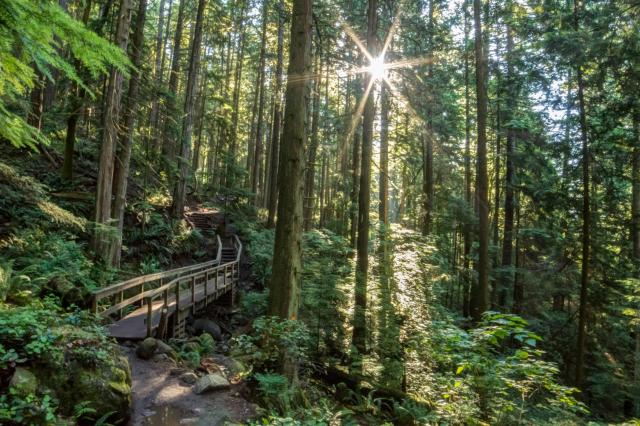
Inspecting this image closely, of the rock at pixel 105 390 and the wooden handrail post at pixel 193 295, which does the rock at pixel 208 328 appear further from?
the rock at pixel 105 390

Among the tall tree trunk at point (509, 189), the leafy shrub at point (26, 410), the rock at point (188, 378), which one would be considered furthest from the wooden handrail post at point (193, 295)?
the tall tree trunk at point (509, 189)

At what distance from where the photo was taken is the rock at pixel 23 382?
3.90 m

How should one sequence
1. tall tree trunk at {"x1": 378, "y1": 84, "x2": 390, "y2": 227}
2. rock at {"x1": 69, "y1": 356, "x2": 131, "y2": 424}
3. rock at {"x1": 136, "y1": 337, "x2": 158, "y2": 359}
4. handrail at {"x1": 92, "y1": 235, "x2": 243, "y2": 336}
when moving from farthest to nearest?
1. tall tree trunk at {"x1": 378, "y1": 84, "x2": 390, "y2": 227}
2. handrail at {"x1": 92, "y1": 235, "x2": 243, "y2": 336}
3. rock at {"x1": 136, "y1": 337, "x2": 158, "y2": 359}
4. rock at {"x1": 69, "y1": 356, "x2": 131, "y2": 424}

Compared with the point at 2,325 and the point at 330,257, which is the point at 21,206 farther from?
the point at 330,257

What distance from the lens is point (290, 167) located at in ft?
21.6

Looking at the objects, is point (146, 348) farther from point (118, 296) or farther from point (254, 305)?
point (254, 305)

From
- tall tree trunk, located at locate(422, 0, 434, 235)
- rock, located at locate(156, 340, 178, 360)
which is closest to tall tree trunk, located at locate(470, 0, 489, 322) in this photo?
tall tree trunk, located at locate(422, 0, 434, 235)

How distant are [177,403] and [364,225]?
24.2 feet

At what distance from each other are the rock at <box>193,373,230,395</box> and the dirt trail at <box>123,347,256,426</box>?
0.24ft

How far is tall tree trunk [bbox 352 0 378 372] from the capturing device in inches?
430

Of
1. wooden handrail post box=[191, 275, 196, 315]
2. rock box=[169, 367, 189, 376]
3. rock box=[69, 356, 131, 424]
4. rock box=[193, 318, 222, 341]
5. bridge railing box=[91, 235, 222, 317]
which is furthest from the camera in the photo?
rock box=[193, 318, 222, 341]

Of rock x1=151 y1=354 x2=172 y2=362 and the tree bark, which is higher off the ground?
the tree bark

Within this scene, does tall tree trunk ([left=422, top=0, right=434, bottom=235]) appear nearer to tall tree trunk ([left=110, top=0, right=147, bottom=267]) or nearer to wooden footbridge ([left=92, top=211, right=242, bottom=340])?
wooden footbridge ([left=92, top=211, right=242, bottom=340])

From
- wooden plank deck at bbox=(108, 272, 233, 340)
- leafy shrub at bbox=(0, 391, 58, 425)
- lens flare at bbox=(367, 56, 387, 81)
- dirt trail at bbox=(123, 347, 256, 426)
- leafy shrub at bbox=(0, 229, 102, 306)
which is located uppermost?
lens flare at bbox=(367, 56, 387, 81)
